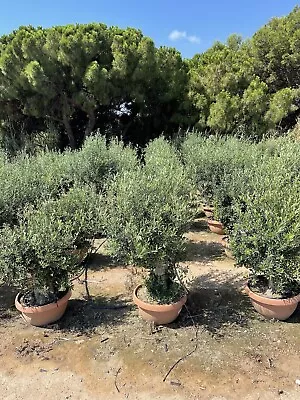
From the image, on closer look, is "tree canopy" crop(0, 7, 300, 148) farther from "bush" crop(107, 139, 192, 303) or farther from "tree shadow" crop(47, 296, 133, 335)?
"tree shadow" crop(47, 296, 133, 335)

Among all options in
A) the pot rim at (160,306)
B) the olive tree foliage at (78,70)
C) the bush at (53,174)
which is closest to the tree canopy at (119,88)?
the olive tree foliage at (78,70)

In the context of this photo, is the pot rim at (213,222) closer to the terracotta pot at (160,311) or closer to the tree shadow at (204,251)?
the tree shadow at (204,251)

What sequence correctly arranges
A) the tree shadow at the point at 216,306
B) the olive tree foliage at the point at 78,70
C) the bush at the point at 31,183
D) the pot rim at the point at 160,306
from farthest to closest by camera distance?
the olive tree foliage at the point at 78,70 < the bush at the point at 31,183 < the tree shadow at the point at 216,306 < the pot rim at the point at 160,306

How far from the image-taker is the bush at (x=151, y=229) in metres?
3.39

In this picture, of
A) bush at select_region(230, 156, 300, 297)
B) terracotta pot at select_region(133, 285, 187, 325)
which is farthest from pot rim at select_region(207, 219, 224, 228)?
terracotta pot at select_region(133, 285, 187, 325)

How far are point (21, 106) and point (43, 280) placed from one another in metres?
7.80

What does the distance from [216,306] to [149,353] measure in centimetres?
106

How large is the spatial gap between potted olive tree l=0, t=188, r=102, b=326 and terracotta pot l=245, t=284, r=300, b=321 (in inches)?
73.4

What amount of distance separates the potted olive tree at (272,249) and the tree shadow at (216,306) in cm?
24

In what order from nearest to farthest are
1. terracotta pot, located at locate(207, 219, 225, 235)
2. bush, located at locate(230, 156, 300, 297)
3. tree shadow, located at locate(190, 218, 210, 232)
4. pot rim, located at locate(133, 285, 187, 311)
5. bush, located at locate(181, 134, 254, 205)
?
bush, located at locate(230, 156, 300, 297) < pot rim, located at locate(133, 285, 187, 311) < bush, located at locate(181, 134, 254, 205) < terracotta pot, located at locate(207, 219, 225, 235) < tree shadow, located at locate(190, 218, 210, 232)

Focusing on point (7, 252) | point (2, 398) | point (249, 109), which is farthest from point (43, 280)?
point (249, 109)

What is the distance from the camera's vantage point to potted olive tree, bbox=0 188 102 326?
3.37 meters

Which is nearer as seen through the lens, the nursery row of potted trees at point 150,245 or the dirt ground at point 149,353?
the dirt ground at point 149,353

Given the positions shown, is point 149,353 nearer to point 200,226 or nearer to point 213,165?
point 213,165
